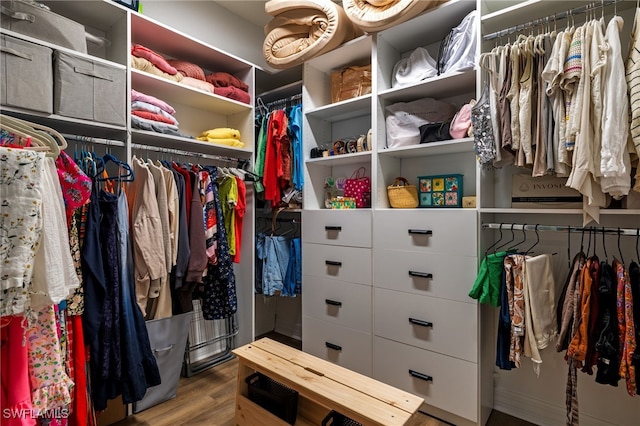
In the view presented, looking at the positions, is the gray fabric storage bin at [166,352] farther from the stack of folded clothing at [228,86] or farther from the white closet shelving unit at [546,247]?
the white closet shelving unit at [546,247]

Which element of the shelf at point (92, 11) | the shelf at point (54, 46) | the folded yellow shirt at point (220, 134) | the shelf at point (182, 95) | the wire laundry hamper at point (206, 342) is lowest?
the wire laundry hamper at point (206, 342)

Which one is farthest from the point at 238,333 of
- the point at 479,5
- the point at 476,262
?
the point at 479,5

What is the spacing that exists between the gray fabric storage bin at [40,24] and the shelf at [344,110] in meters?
1.44

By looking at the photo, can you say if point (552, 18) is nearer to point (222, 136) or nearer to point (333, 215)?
point (333, 215)

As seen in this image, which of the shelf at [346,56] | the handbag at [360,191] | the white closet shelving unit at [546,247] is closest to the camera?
the white closet shelving unit at [546,247]

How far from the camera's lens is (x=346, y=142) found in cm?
245

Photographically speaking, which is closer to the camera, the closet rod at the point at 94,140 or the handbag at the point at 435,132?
the closet rod at the point at 94,140

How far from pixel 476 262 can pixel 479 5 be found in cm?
136

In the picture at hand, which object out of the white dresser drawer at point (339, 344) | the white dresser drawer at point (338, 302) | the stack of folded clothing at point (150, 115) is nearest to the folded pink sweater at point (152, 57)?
the stack of folded clothing at point (150, 115)

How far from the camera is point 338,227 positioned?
232cm

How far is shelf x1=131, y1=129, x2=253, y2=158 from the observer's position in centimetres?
209

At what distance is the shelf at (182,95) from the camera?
211cm

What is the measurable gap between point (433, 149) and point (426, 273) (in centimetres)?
75

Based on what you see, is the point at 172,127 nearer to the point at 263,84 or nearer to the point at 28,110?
the point at 28,110
